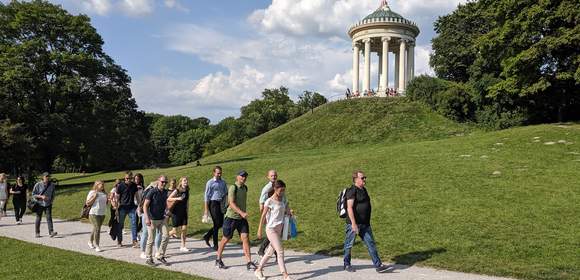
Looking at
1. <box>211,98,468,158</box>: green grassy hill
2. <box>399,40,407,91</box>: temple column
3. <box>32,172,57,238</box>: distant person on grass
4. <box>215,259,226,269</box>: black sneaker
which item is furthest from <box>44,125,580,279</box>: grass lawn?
<box>399,40,407,91</box>: temple column

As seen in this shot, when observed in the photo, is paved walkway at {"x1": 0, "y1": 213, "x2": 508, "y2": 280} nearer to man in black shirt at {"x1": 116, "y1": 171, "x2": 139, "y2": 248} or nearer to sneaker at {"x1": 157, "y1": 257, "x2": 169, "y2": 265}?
sneaker at {"x1": 157, "y1": 257, "x2": 169, "y2": 265}

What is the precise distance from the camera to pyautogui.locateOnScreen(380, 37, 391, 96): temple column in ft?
191

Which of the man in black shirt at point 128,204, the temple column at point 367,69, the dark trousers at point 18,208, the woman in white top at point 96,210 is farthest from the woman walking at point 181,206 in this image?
the temple column at point 367,69

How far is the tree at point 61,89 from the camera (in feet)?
A: 95.6

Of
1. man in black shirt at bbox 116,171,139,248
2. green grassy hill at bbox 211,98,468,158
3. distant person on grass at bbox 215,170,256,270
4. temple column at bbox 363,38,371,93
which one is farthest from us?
temple column at bbox 363,38,371,93

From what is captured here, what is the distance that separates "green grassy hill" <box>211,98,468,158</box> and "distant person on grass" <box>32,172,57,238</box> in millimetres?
28984

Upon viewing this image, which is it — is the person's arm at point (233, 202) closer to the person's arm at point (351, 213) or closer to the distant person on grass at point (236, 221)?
the distant person on grass at point (236, 221)

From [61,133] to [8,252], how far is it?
2132 centimetres

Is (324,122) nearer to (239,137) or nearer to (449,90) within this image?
(449,90)

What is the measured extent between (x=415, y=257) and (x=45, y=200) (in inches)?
414

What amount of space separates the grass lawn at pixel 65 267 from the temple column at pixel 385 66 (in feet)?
166

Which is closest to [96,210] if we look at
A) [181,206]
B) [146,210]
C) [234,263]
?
[181,206]

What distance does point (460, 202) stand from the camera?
14.4m

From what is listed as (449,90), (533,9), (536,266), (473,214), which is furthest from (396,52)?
(536,266)
